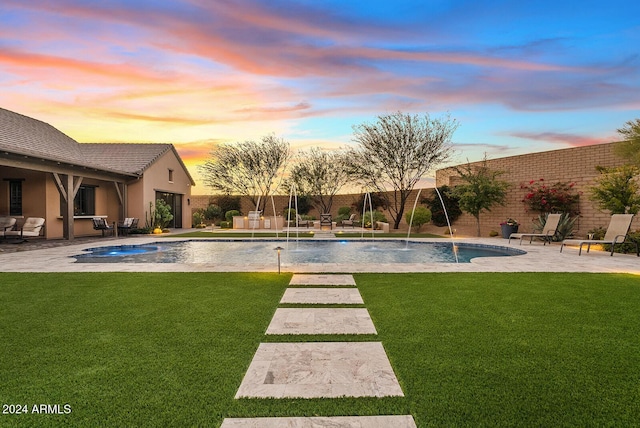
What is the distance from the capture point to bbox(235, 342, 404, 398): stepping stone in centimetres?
215

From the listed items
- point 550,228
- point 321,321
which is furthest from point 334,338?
point 550,228

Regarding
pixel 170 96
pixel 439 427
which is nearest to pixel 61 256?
pixel 170 96

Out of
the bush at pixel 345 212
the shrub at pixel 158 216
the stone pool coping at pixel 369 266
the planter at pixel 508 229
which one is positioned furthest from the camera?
the bush at pixel 345 212

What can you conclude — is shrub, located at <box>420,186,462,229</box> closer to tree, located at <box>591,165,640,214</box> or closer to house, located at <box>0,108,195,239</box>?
tree, located at <box>591,165,640,214</box>

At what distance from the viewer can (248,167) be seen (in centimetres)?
2483

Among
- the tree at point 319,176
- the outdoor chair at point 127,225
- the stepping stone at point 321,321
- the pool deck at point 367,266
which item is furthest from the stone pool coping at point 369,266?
the tree at point 319,176

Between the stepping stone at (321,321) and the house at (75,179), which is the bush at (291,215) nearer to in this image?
the house at (75,179)

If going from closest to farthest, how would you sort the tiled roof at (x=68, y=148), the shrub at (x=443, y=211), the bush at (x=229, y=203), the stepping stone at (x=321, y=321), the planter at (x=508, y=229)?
the stepping stone at (x=321, y=321), the tiled roof at (x=68, y=148), the planter at (x=508, y=229), the shrub at (x=443, y=211), the bush at (x=229, y=203)

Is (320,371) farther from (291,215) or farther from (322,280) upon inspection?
(291,215)

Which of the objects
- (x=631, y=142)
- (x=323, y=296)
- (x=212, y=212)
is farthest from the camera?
(x=212, y=212)

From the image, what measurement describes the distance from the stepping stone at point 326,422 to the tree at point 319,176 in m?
21.8

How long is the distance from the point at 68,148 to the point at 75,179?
3.57m

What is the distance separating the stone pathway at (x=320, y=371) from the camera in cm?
185

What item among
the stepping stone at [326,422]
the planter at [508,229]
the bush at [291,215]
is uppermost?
the bush at [291,215]
